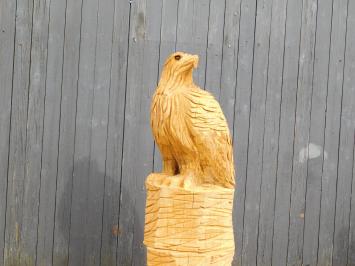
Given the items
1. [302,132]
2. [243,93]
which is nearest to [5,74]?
[243,93]

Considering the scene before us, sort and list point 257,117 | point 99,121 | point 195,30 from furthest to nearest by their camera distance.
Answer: point 257,117, point 195,30, point 99,121

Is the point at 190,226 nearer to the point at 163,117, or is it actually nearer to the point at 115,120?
the point at 163,117

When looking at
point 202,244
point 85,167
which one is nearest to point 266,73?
point 85,167

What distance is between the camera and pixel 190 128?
10.3 feet

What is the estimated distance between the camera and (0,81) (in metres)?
4.15

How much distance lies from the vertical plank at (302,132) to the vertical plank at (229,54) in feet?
1.68

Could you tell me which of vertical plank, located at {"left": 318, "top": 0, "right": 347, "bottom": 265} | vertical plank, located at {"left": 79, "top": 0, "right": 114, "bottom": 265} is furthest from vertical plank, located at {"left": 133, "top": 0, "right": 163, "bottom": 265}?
vertical plank, located at {"left": 318, "top": 0, "right": 347, "bottom": 265}

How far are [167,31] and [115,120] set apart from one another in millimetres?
Answer: 729

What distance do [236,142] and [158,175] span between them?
1319mm

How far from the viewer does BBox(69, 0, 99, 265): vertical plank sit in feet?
13.9

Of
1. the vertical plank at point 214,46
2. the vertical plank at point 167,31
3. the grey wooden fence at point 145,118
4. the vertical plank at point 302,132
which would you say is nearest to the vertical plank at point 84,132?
the grey wooden fence at point 145,118

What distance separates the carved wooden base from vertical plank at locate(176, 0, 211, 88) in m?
1.42

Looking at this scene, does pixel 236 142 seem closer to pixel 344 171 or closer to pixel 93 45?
pixel 344 171

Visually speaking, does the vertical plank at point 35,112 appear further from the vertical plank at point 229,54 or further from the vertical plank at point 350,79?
the vertical plank at point 350,79
